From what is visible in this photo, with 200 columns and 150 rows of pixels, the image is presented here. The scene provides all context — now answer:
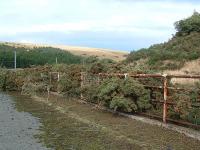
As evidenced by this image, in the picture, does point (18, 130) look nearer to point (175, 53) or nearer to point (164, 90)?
point (164, 90)

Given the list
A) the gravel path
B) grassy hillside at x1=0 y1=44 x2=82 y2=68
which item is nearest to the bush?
the gravel path

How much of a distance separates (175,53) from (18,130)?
113 ft

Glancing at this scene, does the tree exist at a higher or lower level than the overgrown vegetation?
higher

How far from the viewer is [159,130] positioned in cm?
1477

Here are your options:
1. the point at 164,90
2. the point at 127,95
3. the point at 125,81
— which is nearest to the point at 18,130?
the point at 164,90

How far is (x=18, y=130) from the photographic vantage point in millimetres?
15172

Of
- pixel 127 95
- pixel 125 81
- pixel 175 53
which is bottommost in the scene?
pixel 127 95

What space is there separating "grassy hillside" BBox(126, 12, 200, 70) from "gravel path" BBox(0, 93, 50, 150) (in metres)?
23.6

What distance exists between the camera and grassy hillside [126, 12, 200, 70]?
45994mm

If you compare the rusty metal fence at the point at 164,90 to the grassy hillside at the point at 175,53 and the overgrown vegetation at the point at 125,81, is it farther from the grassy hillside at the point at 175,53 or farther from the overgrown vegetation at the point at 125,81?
the grassy hillside at the point at 175,53

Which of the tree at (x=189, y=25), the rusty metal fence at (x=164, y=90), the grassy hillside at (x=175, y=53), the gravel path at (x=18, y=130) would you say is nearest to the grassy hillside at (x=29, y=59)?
the grassy hillside at (x=175, y=53)

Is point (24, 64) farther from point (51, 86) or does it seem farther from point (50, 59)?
point (51, 86)

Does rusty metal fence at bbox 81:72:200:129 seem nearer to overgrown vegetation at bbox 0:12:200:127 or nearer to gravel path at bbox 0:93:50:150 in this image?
overgrown vegetation at bbox 0:12:200:127

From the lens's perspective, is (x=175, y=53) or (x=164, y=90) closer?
(x=164, y=90)
